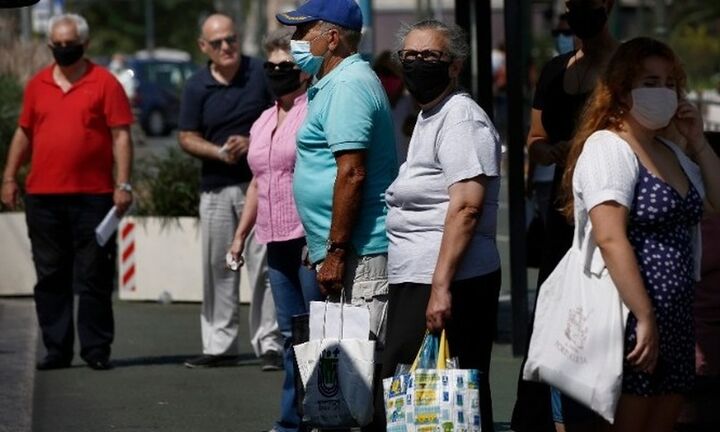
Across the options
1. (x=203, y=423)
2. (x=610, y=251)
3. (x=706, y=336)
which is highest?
(x=610, y=251)

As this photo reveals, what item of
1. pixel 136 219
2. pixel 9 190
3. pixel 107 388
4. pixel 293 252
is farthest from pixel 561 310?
pixel 136 219

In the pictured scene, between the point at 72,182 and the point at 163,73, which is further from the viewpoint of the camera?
the point at 163,73

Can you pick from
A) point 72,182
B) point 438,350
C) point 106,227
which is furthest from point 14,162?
point 438,350

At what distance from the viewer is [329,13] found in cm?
635

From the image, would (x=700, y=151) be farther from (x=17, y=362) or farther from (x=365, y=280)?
(x=17, y=362)

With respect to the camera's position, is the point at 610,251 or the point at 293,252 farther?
the point at 293,252

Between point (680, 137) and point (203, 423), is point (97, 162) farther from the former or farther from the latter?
point (680, 137)

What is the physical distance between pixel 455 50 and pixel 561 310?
1.21 meters

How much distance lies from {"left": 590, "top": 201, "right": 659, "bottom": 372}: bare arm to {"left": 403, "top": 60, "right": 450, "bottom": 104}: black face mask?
1.05 m

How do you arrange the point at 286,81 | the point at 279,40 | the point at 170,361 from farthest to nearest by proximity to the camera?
the point at 170,361, the point at 279,40, the point at 286,81

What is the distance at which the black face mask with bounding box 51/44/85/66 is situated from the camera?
30.7 ft

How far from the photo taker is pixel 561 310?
5.03 m

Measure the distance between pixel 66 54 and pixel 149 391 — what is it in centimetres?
195

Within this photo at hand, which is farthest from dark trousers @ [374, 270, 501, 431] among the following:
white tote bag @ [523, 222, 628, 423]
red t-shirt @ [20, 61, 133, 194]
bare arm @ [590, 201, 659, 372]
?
red t-shirt @ [20, 61, 133, 194]
